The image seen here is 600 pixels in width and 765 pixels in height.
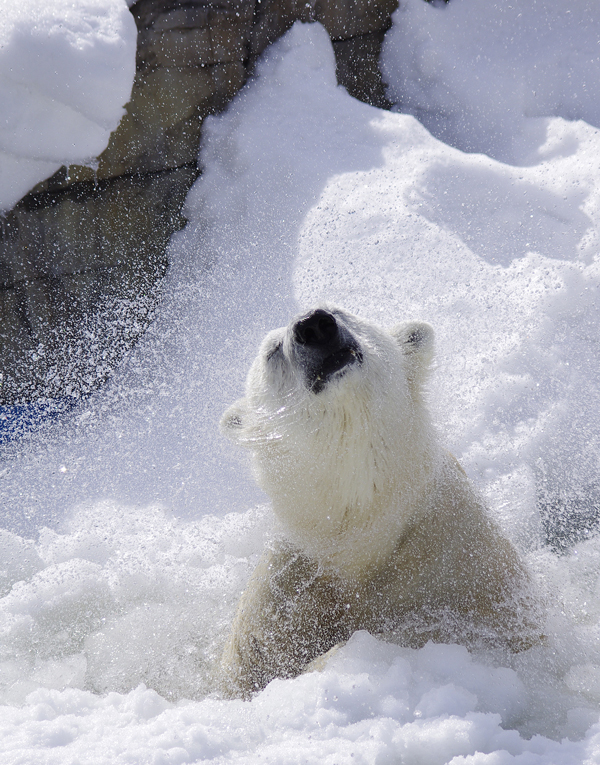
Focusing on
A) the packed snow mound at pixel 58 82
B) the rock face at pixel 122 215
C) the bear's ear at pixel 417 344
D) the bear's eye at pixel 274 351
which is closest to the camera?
the bear's eye at pixel 274 351

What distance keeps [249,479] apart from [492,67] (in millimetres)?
3622

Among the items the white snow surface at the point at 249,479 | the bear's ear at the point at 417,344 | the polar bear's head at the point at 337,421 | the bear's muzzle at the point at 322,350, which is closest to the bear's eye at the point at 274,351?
the polar bear's head at the point at 337,421

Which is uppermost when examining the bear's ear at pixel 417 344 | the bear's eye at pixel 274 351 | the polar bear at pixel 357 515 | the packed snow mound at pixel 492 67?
the packed snow mound at pixel 492 67

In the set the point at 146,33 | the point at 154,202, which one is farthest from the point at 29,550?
the point at 146,33

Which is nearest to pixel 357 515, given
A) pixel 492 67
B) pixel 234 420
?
pixel 234 420

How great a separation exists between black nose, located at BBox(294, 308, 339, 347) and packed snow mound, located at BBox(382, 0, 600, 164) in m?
3.26

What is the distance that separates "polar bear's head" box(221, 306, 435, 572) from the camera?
1777 millimetres

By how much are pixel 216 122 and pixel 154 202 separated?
742 millimetres

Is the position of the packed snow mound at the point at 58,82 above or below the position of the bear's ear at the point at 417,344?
above

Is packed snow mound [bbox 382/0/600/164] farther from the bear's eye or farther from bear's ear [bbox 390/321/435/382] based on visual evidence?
the bear's eye

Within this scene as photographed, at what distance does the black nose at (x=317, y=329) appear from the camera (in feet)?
5.66

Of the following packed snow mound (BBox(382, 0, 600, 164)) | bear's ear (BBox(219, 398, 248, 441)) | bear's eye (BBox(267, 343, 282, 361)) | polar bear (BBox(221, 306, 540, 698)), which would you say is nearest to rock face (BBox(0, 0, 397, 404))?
packed snow mound (BBox(382, 0, 600, 164))

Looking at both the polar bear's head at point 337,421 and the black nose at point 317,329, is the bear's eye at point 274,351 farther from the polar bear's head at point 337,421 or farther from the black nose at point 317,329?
the black nose at point 317,329

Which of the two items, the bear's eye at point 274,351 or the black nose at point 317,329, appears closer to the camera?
the black nose at point 317,329
